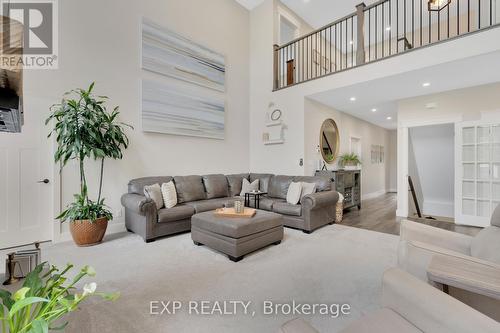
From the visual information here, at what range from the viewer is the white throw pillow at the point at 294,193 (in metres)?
3.98

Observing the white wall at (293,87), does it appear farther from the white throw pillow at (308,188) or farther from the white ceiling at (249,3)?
the white throw pillow at (308,188)

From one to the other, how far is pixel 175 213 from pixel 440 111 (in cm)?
535

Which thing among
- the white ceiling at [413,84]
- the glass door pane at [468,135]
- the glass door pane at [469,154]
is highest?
the white ceiling at [413,84]

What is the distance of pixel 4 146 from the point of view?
290cm

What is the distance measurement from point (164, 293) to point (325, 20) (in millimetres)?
7541

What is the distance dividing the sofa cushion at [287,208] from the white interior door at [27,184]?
3412mm

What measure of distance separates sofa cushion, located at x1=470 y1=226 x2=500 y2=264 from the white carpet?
2.61 feet

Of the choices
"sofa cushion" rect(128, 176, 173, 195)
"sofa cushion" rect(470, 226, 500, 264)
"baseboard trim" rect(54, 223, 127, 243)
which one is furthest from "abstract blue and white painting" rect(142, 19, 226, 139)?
"sofa cushion" rect(470, 226, 500, 264)

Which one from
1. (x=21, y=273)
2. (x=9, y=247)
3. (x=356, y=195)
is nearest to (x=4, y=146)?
(x=9, y=247)

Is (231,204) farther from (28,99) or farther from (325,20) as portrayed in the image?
(325,20)

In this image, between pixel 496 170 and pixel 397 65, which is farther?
pixel 496 170

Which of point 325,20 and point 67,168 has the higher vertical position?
point 325,20

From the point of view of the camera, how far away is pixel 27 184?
306cm

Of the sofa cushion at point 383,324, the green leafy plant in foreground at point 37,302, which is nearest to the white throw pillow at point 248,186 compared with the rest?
the sofa cushion at point 383,324
